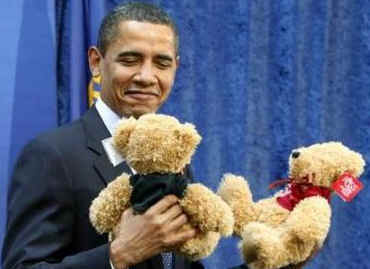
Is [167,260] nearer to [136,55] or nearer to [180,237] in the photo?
[180,237]

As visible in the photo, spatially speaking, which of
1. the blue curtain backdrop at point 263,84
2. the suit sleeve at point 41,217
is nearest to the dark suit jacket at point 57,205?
the suit sleeve at point 41,217

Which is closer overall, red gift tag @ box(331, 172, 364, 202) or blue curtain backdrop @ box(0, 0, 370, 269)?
red gift tag @ box(331, 172, 364, 202)

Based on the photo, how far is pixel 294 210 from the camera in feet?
3.57

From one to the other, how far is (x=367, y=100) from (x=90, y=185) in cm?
134

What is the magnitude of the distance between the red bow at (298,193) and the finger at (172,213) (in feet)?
0.89

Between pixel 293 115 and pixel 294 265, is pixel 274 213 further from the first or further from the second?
pixel 293 115

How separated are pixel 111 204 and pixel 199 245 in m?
Result: 0.15

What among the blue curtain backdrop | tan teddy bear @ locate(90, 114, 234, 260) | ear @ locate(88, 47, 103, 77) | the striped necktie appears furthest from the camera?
the blue curtain backdrop

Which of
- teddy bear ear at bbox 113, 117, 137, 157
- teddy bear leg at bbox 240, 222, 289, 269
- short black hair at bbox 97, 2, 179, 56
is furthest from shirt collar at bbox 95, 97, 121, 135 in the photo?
teddy bear leg at bbox 240, 222, 289, 269

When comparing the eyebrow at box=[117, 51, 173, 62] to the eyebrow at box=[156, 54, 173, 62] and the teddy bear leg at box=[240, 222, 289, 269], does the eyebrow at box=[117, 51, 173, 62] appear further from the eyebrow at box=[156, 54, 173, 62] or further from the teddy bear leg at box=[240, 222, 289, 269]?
the teddy bear leg at box=[240, 222, 289, 269]

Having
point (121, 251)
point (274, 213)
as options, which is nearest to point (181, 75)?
point (274, 213)

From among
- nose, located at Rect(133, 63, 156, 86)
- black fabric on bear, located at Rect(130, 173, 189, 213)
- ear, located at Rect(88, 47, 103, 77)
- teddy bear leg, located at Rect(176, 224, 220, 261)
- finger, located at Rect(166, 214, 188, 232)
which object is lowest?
teddy bear leg, located at Rect(176, 224, 220, 261)

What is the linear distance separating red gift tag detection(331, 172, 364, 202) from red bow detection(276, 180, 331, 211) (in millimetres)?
22

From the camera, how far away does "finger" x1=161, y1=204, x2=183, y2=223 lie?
942mm
